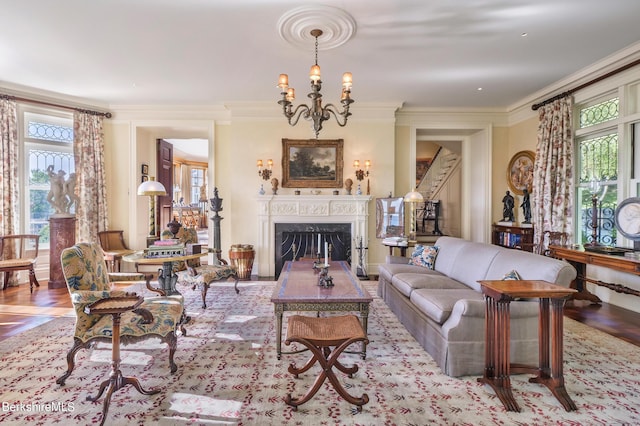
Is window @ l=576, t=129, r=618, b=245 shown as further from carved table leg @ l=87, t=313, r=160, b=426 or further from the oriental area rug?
carved table leg @ l=87, t=313, r=160, b=426

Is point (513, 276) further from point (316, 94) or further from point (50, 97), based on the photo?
point (50, 97)

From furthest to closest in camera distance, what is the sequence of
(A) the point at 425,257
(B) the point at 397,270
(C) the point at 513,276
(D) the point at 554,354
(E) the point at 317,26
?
1. (A) the point at 425,257
2. (B) the point at 397,270
3. (E) the point at 317,26
4. (C) the point at 513,276
5. (D) the point at 554,354

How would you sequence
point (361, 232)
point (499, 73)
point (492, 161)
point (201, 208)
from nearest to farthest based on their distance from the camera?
point (499, 73)
point (361, 232)
point (492, 161)
point (201, 208)

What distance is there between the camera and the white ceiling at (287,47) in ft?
10.2

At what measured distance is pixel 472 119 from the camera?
6480 mm

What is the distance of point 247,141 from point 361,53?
9.68 ft

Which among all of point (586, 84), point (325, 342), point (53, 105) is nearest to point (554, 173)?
point (586, 84)

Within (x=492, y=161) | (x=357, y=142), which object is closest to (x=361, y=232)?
(x=357, y=142)

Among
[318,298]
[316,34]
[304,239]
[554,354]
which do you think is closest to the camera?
[554,354]

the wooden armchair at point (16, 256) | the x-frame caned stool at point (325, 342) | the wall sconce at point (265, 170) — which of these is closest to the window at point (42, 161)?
the wooden armchair at point (16, 256)

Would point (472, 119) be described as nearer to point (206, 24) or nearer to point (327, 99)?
point (327, 99)

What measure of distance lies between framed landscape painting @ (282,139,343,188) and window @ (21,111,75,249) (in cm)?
389

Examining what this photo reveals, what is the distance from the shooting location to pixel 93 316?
234cm

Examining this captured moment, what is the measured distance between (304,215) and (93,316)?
405 cm
